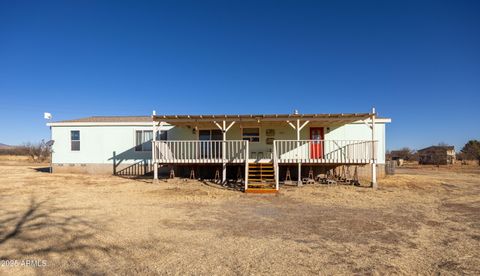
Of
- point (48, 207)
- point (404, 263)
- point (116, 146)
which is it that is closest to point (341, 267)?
point (404, 263)

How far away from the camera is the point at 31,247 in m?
4.77

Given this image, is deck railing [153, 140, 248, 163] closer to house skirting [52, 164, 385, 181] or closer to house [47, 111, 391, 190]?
house [47, 111, 391, 190]

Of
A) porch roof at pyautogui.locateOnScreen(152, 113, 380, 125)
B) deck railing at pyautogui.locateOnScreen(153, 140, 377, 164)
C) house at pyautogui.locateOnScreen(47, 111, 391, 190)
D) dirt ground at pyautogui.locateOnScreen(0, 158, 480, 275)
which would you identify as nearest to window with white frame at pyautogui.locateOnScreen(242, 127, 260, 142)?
house at pyautogui.locateOnScreen(47, 111, 391, 190)

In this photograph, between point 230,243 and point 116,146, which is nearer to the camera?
point 230,243

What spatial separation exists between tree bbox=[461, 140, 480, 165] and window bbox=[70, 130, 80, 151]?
151 ft

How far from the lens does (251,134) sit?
663 inches

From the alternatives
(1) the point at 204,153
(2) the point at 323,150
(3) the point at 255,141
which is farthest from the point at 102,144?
(2) the point at 323,150

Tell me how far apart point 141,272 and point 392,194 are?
10.1 meters

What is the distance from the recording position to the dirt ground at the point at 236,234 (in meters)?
4.16

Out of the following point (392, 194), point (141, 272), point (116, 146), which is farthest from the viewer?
point (116, 146)

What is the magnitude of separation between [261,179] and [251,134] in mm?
4482

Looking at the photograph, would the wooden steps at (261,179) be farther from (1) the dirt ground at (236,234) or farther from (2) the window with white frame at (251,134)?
(2) the window with white frame at (251,134)

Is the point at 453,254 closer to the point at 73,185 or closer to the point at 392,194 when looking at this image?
the point at 392,194

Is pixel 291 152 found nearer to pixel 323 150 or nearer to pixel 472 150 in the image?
pixel 323 150
